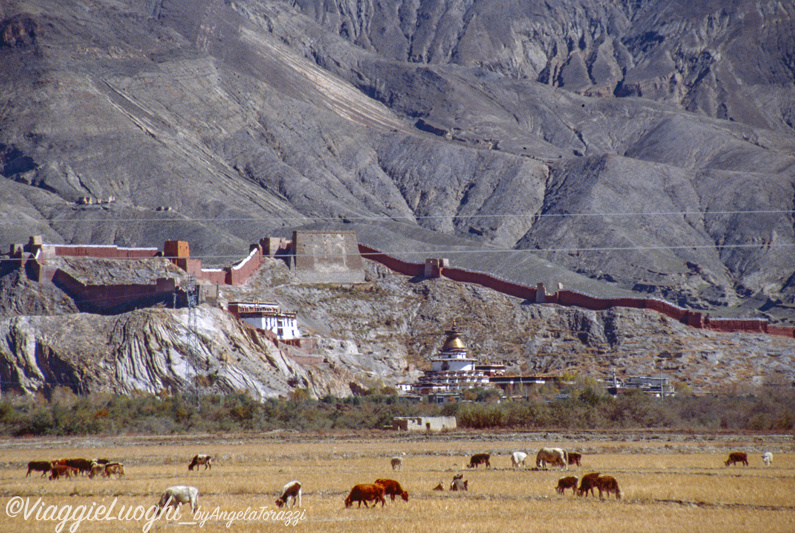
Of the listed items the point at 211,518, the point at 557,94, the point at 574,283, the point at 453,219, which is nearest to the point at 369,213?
the point at 453,219

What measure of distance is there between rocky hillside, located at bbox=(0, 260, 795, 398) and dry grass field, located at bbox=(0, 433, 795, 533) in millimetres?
21217

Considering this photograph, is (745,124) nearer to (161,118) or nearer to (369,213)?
(369,213)

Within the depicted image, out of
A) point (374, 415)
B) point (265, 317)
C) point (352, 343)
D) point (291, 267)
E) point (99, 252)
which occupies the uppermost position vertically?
point (291, 267)

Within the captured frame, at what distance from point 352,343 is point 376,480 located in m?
47.2

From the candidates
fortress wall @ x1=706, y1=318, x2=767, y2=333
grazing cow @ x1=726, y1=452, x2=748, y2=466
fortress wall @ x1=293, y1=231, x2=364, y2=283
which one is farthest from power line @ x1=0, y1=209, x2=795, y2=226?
grazing cow @ x1=726, y1=452, x2=748, y2=466

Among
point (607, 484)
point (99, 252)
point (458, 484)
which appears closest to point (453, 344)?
point (99, 252)

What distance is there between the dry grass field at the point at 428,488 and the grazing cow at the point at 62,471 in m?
0.44

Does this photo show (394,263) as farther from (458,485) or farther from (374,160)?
(374,160)

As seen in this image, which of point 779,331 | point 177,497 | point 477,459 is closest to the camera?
point 177,497

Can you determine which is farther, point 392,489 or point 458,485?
point 458,485

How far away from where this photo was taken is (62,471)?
2652 cm

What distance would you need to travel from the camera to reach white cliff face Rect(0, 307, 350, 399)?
188ft

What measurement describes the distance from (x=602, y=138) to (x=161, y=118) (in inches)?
3211

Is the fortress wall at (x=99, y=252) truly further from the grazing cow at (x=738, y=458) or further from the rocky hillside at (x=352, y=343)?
the grazing cow at (x=738, y=458)
